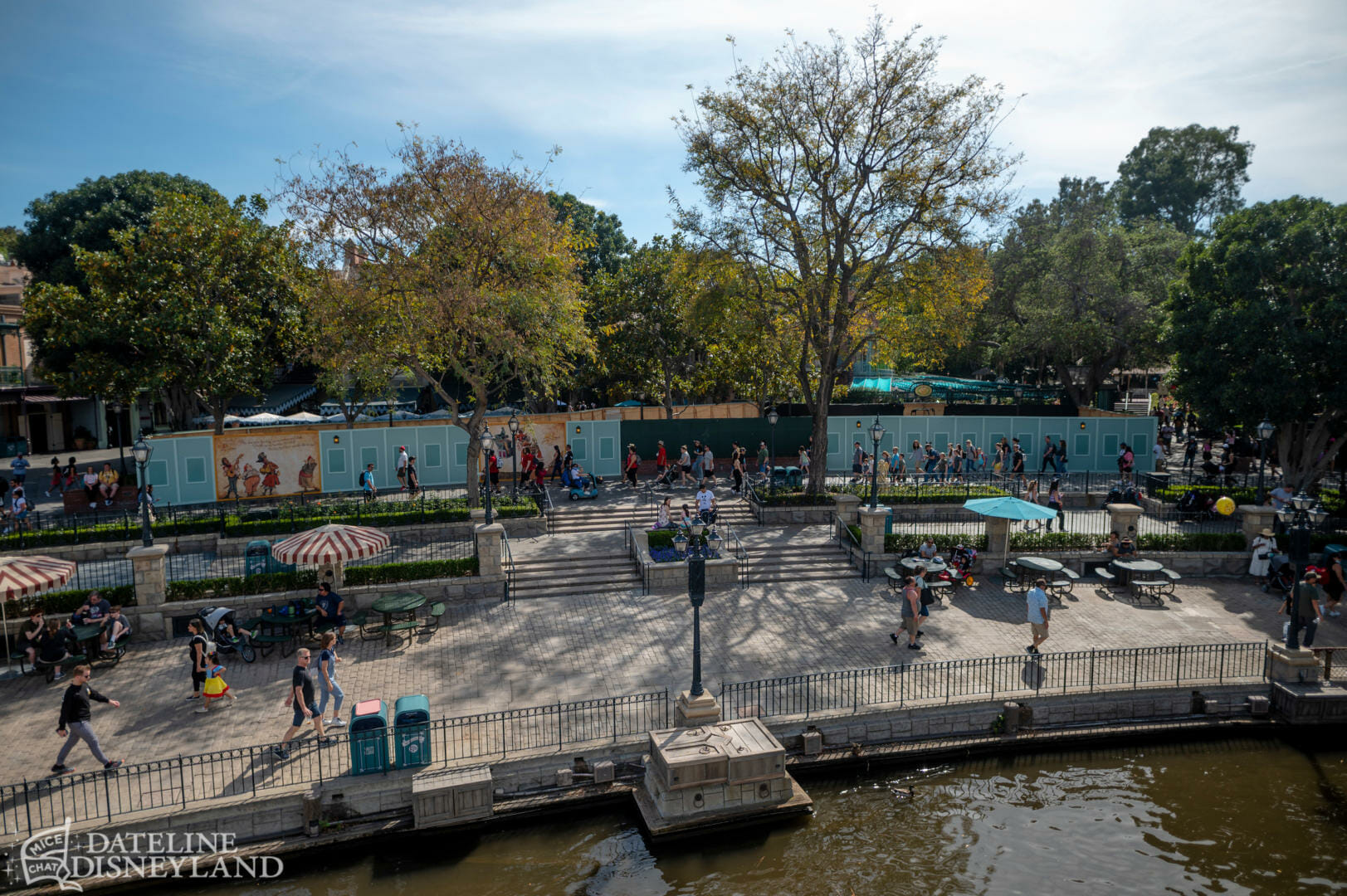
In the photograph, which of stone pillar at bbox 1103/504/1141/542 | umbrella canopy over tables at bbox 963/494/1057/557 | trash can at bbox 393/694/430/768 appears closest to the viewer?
trash can at bbox 393/694/430/768

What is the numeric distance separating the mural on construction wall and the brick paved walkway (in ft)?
36.7

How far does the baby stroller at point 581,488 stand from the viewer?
2514cm

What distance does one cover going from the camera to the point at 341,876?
32.3 feet

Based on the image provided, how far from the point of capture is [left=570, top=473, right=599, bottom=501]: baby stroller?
2514 centimetres

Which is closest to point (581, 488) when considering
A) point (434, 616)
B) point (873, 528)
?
point (434, 616)

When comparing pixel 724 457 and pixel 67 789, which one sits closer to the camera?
pixel 67 789

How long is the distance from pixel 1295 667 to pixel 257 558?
69.9ft

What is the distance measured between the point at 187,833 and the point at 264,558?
9364 millimetres

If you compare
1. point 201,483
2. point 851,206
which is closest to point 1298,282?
point 851,206

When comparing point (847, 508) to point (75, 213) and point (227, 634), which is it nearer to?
point (227, 634)

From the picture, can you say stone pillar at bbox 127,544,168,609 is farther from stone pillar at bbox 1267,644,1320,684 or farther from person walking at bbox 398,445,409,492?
stone pillar at bbox 1267,644,1320,684

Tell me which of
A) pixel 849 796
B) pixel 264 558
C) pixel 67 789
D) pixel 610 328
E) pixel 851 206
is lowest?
pixel 849 796

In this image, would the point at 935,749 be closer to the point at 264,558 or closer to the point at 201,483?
the point at 264,558

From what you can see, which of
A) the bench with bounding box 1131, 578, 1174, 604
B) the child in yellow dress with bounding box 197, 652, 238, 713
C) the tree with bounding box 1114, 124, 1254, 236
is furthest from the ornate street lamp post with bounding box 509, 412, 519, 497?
the tree with bounding box 1114, 124, 1254, 236
